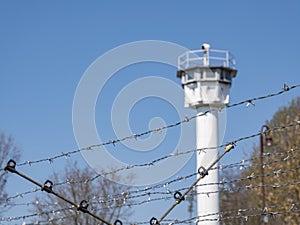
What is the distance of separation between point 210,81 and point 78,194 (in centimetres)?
475

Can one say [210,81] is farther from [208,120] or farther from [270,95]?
[270,95]

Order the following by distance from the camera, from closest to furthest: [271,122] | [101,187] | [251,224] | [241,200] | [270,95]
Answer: [270,95] → [101,187] → [251,224] → [271,122] → [241,200]

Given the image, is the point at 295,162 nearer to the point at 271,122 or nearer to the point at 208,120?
the point at 208,120

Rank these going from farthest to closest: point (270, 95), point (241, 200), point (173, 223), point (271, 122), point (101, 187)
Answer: point (241, 200) < point (271, 122) < point (101, 187) < point (173, 223) < point (270, 95)

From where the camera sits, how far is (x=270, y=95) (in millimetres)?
3508

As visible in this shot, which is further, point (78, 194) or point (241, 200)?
point (241, 200)

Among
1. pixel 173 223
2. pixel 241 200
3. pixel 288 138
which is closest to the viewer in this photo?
pixel 173 223

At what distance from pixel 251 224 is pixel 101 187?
10.2m

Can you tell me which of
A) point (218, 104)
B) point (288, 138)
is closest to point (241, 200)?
point (288, 138)

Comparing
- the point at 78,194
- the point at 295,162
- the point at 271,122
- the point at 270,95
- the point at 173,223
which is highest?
the point at 271,122

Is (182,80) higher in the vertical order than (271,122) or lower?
lower

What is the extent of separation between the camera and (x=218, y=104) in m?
19.0

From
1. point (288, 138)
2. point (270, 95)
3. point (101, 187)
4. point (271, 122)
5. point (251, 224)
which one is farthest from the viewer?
point (271, 122)

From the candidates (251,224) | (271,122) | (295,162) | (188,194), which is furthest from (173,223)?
(271,122)
